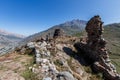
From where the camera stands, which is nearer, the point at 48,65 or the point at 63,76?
the point at 63,76

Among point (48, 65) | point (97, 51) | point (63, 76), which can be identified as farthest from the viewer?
point (97, 51)

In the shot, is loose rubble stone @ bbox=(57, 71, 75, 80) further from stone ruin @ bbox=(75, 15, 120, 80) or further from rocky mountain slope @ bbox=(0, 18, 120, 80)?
stone ruin @ bbox=(75, 15, 120, 80)

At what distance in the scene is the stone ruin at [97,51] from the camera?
33.1 meters

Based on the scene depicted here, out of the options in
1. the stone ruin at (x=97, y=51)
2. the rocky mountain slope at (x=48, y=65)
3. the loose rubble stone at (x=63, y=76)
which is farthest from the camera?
the stone ruin at (x=97, y=51)

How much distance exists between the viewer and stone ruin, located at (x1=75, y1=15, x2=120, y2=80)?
33094 millimetres

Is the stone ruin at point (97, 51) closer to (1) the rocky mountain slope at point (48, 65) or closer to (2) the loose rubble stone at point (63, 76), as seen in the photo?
(1) the rocky mountain slope at point (48, 65)

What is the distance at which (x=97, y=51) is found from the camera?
3628 cm

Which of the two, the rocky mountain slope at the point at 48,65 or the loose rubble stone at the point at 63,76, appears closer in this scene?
the loose rubble stone at the point at 63,76

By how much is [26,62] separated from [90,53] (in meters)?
13.8

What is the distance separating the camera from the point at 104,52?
3616cm

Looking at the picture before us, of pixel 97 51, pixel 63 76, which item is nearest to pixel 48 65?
pixel 63 76

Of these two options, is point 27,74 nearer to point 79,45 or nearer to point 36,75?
point 36,75

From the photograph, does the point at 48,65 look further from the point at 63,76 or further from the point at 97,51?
the point at 97,51

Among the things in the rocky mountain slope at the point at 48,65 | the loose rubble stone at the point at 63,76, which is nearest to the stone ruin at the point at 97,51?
the rocky mountain slope at the point at 48,65
